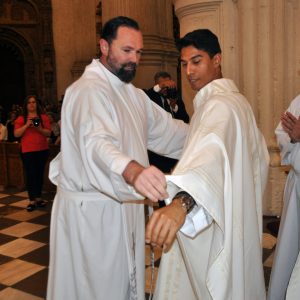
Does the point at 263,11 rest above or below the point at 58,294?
above

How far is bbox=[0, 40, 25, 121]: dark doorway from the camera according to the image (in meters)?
14.3

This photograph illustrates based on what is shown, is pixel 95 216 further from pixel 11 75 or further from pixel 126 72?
pixel 11 75

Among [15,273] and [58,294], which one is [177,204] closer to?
[58,294]

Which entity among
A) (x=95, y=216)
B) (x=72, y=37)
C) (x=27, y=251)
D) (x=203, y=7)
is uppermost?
(x=72, y=37)

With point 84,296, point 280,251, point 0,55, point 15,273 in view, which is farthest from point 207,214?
point 0,55

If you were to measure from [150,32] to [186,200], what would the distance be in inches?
247

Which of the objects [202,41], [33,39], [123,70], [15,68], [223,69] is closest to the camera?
[202,41]

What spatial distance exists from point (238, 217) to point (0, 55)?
14.1 m

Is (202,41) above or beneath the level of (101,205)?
above

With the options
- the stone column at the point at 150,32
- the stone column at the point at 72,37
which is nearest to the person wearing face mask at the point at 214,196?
the stone column at the point at 150,32

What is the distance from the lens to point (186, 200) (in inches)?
58.2

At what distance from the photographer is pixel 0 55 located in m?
14.4

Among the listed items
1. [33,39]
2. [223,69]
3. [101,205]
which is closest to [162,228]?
[101,205]

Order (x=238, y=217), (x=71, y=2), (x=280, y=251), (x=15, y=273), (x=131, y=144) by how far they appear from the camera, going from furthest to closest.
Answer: (x=71, y=2) → (x=15, y=273) → (x=280, y=251) → (x=131, y=144) → (x=238, y=217)
